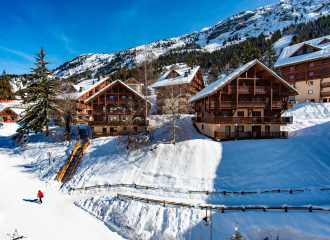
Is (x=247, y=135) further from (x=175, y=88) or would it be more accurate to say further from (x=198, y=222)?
(x=175, y=88)

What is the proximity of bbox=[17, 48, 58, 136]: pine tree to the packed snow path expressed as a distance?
11.0m

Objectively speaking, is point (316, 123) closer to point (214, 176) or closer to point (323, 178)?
point (323, 178)

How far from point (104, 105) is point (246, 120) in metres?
24.3

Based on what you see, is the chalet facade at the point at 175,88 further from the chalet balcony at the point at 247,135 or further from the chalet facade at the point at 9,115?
the chalet facade at the point at 9,115

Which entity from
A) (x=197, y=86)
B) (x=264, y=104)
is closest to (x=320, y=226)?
(x=264, y=104)

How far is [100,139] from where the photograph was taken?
2859 cm

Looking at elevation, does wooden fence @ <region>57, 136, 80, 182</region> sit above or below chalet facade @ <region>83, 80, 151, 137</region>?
below

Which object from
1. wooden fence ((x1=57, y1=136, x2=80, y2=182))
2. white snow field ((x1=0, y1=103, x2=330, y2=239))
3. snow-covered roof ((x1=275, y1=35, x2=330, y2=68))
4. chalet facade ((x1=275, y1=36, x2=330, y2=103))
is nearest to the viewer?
white snow field ((x1=0, y1=103, x2=330, y2=239))

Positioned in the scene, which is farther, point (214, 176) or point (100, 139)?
point (100, 139)

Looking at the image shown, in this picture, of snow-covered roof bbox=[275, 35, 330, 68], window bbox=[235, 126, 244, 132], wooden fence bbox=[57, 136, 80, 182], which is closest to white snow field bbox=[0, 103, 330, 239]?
wooden fence bbox=[57, 136, 80, 182]

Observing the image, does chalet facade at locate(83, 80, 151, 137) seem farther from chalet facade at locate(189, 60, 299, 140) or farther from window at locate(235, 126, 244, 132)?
window at locate(235, 126, 244, 132)

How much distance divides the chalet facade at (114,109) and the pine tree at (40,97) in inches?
269

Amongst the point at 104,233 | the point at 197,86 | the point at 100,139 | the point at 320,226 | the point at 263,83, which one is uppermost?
the point at 197,86

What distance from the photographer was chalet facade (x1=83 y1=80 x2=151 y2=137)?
3003 centimetres
